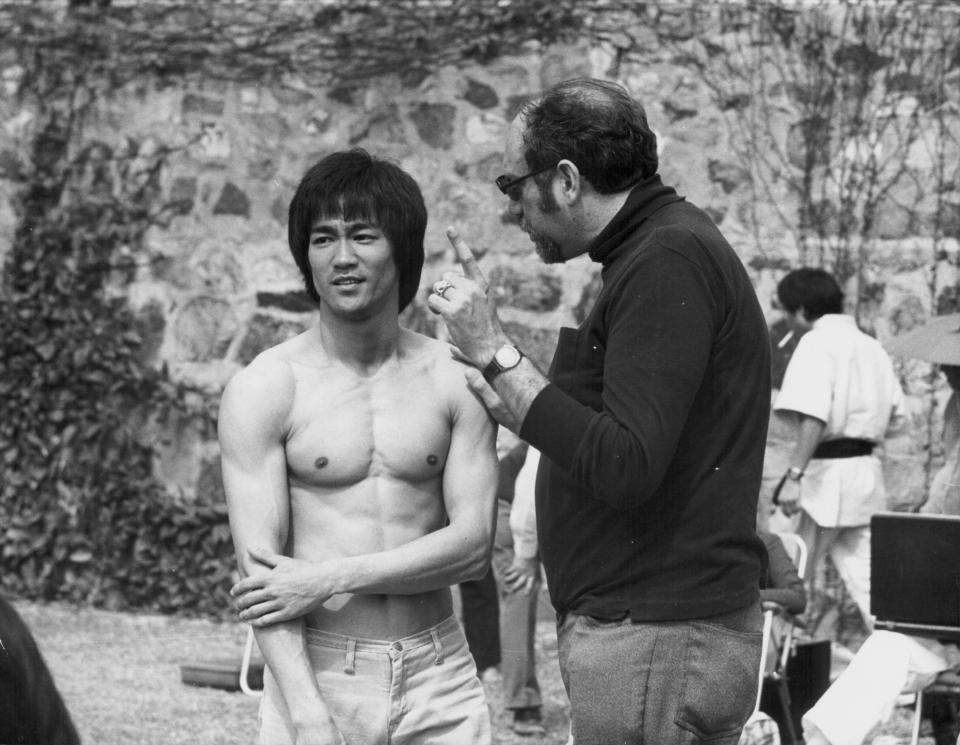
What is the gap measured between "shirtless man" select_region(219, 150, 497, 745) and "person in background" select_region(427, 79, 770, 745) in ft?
0.88

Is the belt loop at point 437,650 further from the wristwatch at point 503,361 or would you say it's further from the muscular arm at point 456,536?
the wristwatch at point 503,361

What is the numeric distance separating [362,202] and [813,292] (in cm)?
403

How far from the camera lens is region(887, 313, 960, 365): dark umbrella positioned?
17.1 ft

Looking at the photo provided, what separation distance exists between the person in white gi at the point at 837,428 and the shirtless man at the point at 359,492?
361cm

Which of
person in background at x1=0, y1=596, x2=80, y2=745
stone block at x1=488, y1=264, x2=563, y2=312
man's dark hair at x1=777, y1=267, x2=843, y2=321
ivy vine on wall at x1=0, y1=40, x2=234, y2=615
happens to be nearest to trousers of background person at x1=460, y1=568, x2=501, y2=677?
stone block at x1=488, y1=264, x2=563, y2=312

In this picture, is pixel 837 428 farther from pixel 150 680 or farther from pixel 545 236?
pixel 545 236

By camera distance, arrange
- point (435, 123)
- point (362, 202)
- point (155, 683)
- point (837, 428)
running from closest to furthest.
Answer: point (362, 202), point (155, 683), point (837, 428), point (435, 123)

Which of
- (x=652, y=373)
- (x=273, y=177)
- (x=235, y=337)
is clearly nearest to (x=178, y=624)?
(x=235, y=337)

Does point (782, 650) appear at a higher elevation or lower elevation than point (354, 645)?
lower

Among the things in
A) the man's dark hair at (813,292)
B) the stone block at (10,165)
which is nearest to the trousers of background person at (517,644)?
the man's dark hair at (813,292)

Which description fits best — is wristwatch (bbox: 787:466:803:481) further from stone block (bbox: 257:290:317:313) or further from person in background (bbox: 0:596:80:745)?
person in background (bbox: 0:596:80:745)

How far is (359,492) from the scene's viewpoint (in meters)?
2.90

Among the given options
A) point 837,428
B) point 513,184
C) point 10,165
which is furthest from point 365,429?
point 10,165

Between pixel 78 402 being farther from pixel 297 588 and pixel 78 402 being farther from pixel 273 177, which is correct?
pixel 297 588
